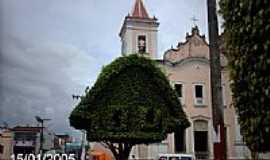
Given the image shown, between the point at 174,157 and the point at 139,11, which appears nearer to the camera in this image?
the point at 174,157

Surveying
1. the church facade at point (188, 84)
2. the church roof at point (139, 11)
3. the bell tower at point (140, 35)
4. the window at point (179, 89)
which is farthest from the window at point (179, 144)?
the church roof at point (139, 11)

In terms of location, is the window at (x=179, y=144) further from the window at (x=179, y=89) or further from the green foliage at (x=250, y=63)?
the green foliage at (x=250, y=63)

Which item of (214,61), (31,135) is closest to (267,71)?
(214,61)

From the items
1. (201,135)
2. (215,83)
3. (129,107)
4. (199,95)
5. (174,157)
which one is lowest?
(174,157)

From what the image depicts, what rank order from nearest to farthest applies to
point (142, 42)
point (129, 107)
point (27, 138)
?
point (129, 107) → point (142, 42) → point (27, 138)

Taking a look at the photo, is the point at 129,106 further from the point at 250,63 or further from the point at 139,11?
the point at 139,11

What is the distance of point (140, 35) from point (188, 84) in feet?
17.0

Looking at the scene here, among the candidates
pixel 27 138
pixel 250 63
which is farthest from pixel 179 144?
pixel 250 63

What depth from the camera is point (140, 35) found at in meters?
32.6

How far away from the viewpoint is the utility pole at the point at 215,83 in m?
7.57

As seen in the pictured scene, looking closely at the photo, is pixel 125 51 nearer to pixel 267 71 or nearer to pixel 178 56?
pixel 178 56

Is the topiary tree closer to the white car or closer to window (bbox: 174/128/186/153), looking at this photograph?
the white car

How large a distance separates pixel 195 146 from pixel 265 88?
Result: 2641 centimetres

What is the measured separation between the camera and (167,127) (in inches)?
595
